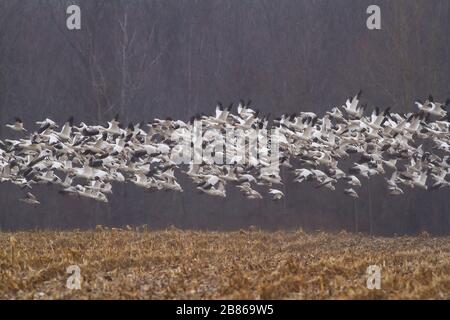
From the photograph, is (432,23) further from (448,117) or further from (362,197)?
(448,117)

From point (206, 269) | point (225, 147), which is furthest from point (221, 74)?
point (206, 269)

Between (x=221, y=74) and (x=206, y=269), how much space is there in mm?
23198

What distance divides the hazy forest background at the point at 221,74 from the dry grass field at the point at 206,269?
1112 centimetres

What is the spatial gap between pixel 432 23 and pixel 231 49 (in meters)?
10.6

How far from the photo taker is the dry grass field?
29.9 feet

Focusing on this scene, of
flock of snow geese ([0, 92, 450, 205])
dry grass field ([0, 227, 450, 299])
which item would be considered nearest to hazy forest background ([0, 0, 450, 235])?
Answer: flock of snow geese ([0, 92, 450, 205])

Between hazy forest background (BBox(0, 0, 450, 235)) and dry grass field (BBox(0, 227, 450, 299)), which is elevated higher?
hazy forest background (BBox(0, 0, 450, 235))

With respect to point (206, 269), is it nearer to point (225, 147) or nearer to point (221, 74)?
point (225, 147)

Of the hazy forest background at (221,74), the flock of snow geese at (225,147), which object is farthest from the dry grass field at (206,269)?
the hazy forest background at (221,74)

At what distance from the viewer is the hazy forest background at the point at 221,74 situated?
26.0 metres

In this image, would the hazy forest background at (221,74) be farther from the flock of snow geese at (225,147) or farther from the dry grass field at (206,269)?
the dry grass field at (206,269)

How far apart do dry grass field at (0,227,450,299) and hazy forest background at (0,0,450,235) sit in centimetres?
1112

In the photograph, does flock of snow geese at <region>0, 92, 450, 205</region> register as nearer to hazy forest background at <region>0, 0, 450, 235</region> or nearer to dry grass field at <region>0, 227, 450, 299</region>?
dry grass field at <region>0, 227, 450, 299</region>
